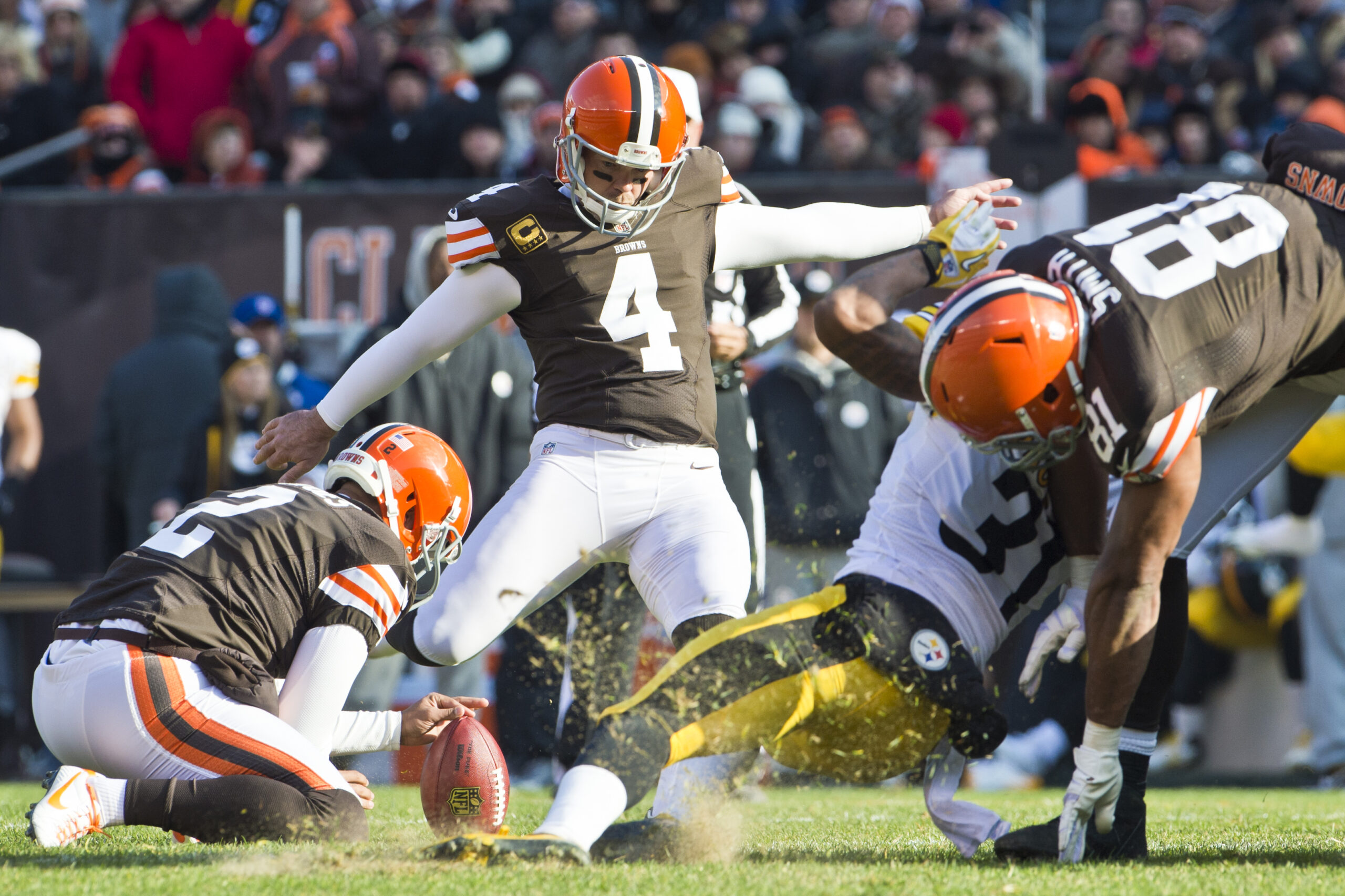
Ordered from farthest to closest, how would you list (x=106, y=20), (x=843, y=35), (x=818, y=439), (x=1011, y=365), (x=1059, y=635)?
(x=106, y=20) → (x=843, y=35) → (x=818, y=439) → (x=1059, y=635) → (x=1011, y=365)

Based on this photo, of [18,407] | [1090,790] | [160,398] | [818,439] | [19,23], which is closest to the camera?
[1090,790]

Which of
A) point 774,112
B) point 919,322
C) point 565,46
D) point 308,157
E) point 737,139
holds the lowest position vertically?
point 919,322

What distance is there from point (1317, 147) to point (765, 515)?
309cm

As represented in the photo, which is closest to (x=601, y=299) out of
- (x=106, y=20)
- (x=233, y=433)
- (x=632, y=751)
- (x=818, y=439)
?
(x=632, y=751)

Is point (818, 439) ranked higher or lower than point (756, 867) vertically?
higher

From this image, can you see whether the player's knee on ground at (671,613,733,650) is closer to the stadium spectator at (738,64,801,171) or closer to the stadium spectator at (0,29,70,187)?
the stadium spectator at (738,64,801,171)

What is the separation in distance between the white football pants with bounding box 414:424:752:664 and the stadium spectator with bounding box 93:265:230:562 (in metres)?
4.17

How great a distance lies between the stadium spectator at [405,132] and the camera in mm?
8883

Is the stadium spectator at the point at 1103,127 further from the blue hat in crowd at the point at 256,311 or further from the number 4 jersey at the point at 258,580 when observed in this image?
the number 4 jersey at the point at 258,580

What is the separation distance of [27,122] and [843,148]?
510cm

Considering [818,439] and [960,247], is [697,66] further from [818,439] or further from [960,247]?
[960,247]

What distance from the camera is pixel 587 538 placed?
3.73m

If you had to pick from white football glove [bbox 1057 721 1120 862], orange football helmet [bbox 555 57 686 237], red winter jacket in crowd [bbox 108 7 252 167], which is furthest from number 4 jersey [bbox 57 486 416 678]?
red winter jacket in crowd [bbox 108 7 252 167]

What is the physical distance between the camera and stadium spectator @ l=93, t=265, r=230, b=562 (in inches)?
295
